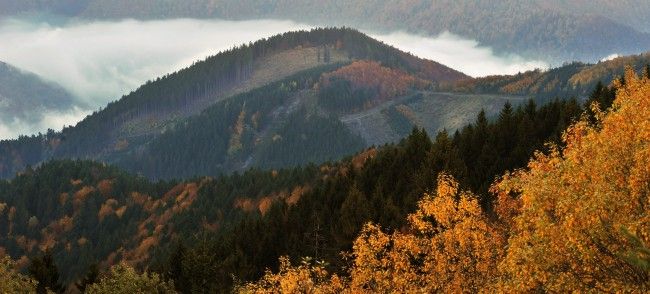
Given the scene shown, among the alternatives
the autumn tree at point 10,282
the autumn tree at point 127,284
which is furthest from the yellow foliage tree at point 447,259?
the autumn tree at point 10,282

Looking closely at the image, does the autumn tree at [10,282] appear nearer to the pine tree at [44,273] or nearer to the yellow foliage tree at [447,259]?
the pine tree at [44,273]

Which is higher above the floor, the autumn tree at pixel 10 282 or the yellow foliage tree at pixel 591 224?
the yellow foliage tree at pixel 591 224

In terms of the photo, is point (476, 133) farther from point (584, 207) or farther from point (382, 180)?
point (584, 207)

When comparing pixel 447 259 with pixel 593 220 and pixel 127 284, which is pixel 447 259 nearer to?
pixel 593 220

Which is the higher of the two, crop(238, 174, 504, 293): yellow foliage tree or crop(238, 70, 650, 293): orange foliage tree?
crop(238, 70, 650, 293): orange foliage tree

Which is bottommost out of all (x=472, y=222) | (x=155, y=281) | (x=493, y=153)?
(x=155, y=281)

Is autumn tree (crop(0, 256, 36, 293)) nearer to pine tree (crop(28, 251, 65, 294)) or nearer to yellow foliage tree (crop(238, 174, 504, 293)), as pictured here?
pine tree (crop(28, 251, 65, 294))

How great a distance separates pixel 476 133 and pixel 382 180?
18791 mm

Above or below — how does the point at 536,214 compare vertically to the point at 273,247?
above

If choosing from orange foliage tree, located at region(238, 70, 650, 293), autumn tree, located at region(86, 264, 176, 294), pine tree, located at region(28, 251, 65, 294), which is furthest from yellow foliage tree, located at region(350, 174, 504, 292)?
pine tree, located at region(28, 251, 65, 294)

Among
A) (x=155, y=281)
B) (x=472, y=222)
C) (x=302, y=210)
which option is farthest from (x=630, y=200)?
(x=302, y=210)

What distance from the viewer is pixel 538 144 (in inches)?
3834

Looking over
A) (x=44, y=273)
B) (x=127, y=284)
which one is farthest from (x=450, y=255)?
(x=44, y=273)

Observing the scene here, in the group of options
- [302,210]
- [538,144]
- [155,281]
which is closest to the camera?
[155,281]
